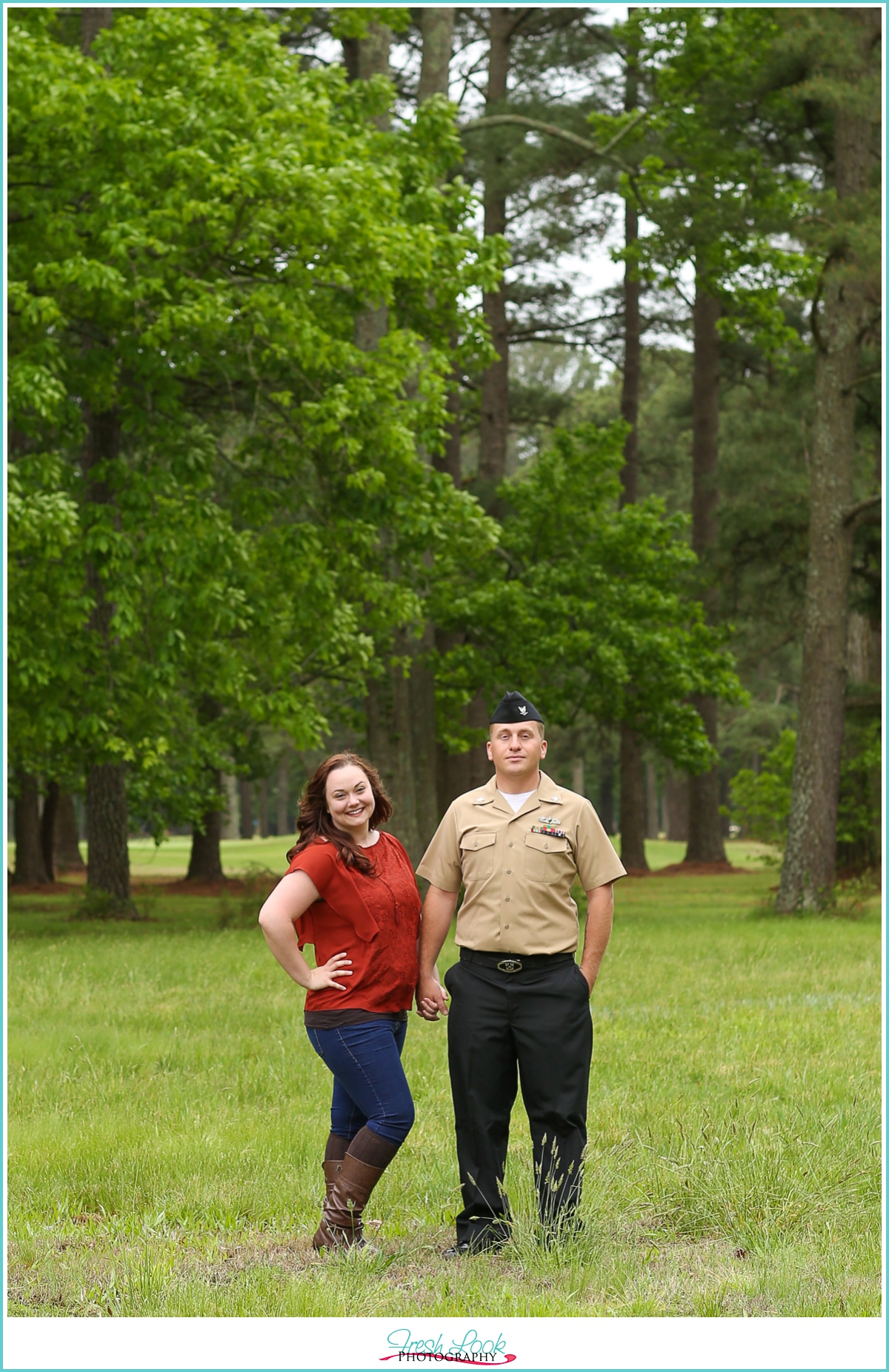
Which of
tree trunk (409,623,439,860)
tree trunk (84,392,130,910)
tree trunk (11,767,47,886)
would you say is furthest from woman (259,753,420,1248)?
tree trunk (11,767,47,886)

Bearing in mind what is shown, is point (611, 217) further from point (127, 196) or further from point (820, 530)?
point (127, 196)

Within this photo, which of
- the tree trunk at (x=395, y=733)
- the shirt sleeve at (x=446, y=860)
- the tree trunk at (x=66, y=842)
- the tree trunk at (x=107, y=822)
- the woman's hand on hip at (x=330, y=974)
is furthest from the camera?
the tree trunk at (x=66, y=842)

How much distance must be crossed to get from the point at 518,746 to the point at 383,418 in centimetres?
1148

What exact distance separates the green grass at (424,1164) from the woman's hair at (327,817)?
58.0 inches

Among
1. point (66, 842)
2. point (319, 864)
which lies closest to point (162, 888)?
point (66, 842)

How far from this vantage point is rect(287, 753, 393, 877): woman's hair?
5262 mm

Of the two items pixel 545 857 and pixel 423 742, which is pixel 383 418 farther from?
pixel 545 857

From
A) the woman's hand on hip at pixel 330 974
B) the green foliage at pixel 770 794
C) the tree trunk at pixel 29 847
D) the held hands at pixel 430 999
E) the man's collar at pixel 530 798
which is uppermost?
the man's collar at pixel 530 798

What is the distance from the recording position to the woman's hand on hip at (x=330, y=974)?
16.8ft

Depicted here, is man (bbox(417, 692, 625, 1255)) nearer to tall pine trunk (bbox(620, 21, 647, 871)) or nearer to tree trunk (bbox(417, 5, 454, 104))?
tree trunk (bbox(417, 5, 454, 104))

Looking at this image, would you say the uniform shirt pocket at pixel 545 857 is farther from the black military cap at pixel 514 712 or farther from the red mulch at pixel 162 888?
the red mulch at pixel 162 888

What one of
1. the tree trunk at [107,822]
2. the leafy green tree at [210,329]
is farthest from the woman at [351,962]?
the tree trunk at [107,822]

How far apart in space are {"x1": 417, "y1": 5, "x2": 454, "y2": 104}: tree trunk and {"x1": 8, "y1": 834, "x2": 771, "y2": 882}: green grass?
17975mm

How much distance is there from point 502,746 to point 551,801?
0.96 ft
